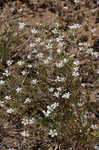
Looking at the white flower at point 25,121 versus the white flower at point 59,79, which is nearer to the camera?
the white flower at point 25,121

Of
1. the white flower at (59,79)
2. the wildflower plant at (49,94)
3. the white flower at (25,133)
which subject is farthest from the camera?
the white flower at (59,79)

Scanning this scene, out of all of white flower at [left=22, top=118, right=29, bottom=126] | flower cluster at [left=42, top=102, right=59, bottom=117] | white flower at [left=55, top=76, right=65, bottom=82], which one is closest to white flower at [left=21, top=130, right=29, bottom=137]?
white flower at [left=22, top=118, right=29, bottom=126]

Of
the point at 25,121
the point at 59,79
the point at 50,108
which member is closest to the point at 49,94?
the point at 59,79

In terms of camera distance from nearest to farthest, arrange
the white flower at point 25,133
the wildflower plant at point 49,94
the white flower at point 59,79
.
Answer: the wildflower plant at point 49,94
the white flower at point 25,133
the white flower at point 59,79

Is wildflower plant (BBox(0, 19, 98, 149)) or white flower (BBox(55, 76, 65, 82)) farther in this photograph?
white flower (BBox(55, 76, 65, 82))

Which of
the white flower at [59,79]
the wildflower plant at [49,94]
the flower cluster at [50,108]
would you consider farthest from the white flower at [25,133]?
the white flower at [59,79]

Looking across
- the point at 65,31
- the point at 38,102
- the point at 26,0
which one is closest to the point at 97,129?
the point at 38,102

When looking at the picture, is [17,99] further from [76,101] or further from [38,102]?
[76,101]

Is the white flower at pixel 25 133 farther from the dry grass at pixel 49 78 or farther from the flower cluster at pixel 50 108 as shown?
the flower cluster at pixel 50 108

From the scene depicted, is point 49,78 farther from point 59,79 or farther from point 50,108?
point 50,108

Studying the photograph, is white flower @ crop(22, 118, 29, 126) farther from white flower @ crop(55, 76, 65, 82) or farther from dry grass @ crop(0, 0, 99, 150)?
white flower @ crop(55, 76, 65, 82)

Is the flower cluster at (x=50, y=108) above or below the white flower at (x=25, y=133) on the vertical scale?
above
